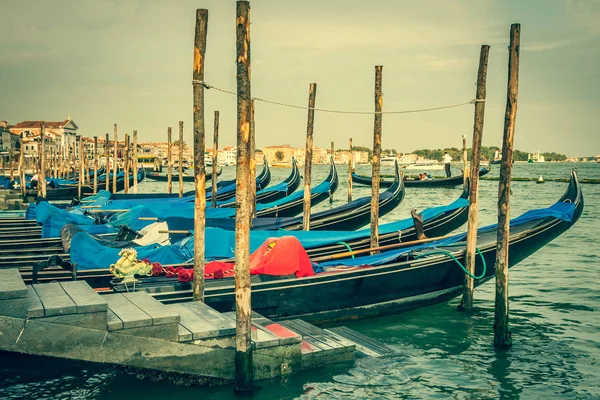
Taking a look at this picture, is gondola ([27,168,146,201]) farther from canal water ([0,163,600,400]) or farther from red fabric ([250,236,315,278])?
red fabric ([250,236,315,278])

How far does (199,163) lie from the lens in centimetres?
628

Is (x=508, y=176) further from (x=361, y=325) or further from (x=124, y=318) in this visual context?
(x=124, y=318)

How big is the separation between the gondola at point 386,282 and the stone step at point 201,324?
84cm

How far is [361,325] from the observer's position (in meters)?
7.12

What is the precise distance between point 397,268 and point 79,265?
338 centimetres

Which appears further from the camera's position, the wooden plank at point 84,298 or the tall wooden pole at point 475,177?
the tall wooden pole at point 475,177

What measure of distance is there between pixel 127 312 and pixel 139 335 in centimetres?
27

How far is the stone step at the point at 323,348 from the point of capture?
5207mm

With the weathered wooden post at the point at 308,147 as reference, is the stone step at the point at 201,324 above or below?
below

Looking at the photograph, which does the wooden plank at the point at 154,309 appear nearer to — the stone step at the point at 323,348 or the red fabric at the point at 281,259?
the stone step at the point at 323,348

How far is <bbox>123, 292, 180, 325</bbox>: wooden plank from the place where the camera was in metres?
4.59

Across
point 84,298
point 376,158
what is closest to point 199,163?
point 84,298

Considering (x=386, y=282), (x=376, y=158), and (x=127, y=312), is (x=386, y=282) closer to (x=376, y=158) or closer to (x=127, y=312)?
(x=376, y=158)

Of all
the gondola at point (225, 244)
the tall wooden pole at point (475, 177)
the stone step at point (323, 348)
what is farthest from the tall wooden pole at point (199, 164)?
the tall wooden pole at point (475, 177)
